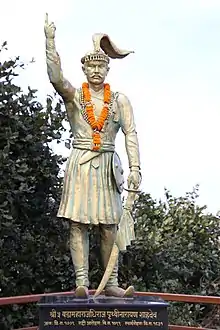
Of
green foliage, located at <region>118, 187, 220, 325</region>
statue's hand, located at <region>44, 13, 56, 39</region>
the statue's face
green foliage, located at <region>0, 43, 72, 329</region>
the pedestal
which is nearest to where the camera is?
the pedestal

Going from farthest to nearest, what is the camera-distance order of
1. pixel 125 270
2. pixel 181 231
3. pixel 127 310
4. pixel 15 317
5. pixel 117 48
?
pixel 181 231, pixel 125 270, pixel 15 317, pixel 117 48, pixel 127 310

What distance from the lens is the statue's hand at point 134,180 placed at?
436cm

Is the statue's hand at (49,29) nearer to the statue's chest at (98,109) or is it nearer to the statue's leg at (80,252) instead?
the statue's chest at (98,109)

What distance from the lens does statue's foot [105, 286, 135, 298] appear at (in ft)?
14.0

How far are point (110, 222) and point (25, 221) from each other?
5.45ft

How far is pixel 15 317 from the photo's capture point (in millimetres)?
5648

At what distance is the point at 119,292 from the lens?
4324 millimetres

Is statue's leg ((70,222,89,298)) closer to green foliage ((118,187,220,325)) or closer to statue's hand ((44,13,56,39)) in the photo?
statue's hand ((44,13,56,39))

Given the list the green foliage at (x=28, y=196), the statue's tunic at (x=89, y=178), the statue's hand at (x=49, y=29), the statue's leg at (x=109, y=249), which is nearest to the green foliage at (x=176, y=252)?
the green foliage at (x=28, y=196)

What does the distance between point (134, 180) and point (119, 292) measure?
748mm

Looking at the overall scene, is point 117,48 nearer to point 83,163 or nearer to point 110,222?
point 83,163

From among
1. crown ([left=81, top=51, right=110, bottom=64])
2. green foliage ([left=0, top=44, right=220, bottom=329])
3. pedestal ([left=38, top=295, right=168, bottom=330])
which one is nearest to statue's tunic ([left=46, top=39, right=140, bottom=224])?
crown ([left=81, top=51, right=110, bottom=64])

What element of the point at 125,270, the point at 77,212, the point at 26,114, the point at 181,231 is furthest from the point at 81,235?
the point at 181,231

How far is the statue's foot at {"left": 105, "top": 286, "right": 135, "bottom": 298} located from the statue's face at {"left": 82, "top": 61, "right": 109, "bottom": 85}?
140 cm
